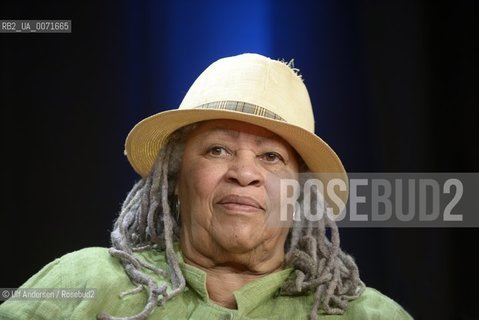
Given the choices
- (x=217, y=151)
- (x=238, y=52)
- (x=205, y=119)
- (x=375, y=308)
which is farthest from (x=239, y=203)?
(x=238, y=52)

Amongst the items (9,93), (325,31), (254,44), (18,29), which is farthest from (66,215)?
(325,31)

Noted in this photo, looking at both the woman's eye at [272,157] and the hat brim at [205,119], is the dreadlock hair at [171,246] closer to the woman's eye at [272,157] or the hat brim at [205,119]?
the hat brim at [205,119]

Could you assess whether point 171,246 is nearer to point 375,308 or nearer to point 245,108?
point 245,108

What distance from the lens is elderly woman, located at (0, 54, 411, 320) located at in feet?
7.82

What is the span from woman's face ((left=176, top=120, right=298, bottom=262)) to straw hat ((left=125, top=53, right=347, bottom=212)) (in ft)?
0.18

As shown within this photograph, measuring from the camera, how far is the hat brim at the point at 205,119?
243cm

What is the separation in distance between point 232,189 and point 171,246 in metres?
0.29

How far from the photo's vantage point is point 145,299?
237cm

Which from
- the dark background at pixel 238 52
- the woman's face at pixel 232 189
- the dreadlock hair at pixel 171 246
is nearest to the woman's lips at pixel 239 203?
the woman's face at pixel 232 189

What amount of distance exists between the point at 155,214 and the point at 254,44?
2.27 feet

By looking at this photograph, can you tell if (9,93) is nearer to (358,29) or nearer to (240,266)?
(240,266)

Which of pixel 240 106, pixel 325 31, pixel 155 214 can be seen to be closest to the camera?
pixel 240 106

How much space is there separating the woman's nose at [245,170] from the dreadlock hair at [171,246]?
0.23 metres

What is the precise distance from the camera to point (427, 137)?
272cm
